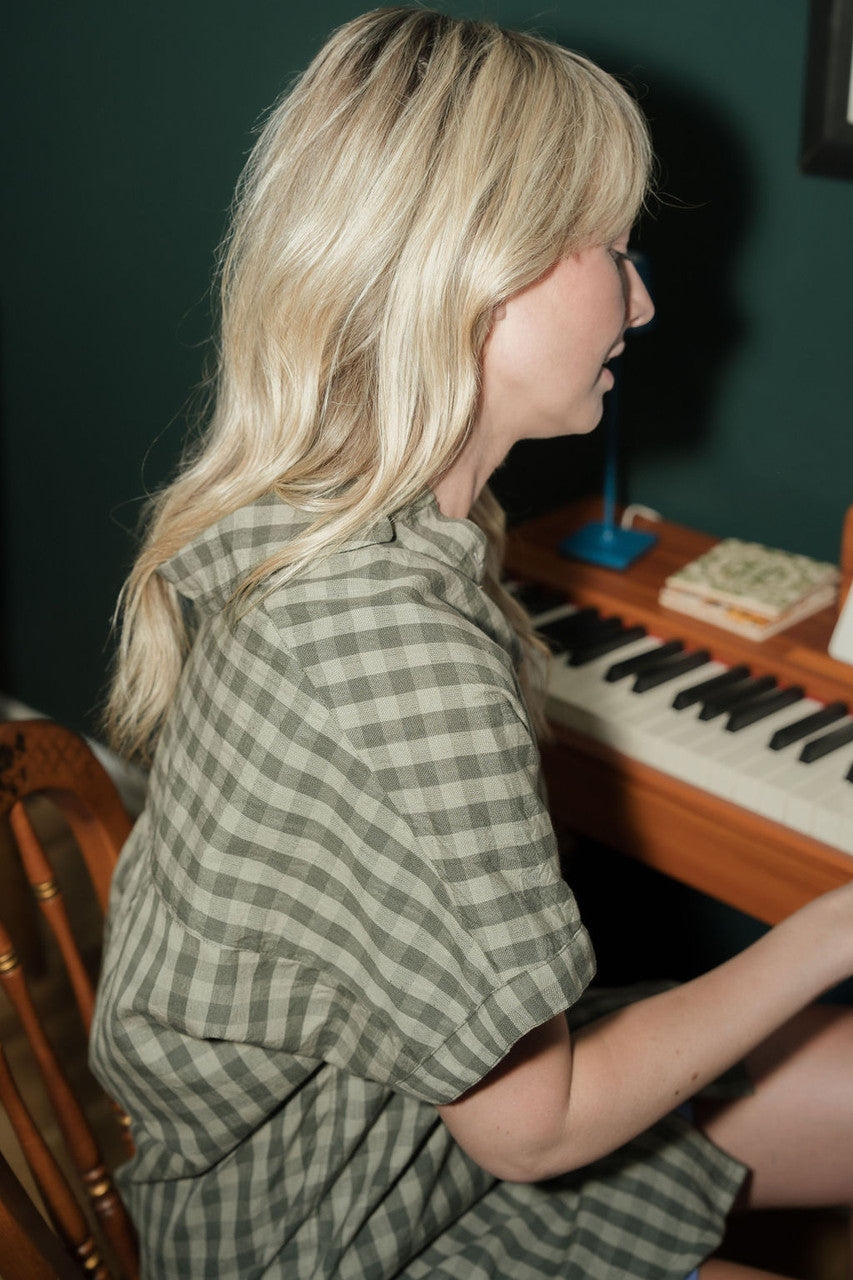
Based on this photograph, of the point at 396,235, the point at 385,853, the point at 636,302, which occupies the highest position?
the point at 396,235

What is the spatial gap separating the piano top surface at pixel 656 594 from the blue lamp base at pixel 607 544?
11 millimetres

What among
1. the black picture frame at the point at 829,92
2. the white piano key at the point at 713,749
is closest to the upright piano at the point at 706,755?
the white piano key at the point at 713,749

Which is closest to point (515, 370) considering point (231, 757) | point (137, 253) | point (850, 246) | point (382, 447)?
point (382, 447)

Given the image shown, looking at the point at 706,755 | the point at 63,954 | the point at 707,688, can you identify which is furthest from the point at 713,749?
the point at 63,954

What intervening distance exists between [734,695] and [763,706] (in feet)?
0.13

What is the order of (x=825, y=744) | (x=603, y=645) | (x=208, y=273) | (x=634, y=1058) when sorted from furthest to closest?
1. (x=208, y=273)
2. (x=603, y=645)
3. (x=825, y=744)
4. (x=634, y=1058)

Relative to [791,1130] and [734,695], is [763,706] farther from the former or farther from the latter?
[791,1130]

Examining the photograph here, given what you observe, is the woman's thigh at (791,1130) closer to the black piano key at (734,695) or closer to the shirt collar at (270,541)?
the black piano key at (734,695)

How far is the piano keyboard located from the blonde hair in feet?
1.59

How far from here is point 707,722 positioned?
140 centimetres

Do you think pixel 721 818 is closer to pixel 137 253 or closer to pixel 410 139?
pixel 410 139

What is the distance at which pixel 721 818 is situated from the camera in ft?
4.33

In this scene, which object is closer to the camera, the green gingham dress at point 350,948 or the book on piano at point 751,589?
the green gingham dress at point 350,948

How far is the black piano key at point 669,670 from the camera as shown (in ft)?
4.80
